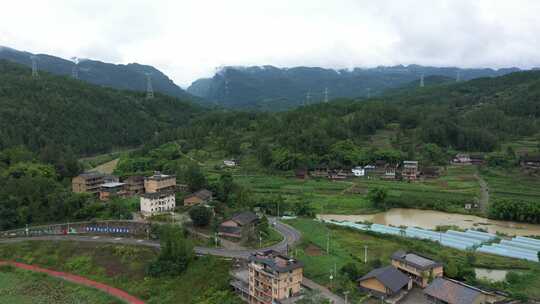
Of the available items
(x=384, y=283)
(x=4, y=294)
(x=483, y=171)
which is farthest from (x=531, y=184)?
(x=4, y=294)

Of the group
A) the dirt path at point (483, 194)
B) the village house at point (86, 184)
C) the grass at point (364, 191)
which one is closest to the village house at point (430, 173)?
the grass at point (364, 191)

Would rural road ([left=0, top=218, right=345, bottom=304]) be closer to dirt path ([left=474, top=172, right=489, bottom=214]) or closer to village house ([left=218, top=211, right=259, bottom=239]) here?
village house ([left=218, top=211, right=259, bottom=239])

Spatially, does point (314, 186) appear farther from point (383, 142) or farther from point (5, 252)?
point (5, 252)

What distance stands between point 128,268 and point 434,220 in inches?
1089

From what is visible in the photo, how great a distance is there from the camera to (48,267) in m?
30.9

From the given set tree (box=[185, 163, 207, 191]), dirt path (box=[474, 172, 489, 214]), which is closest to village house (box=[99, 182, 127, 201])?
tree (box=[185, 163, 207, 191])

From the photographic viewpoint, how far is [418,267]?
24047 mm

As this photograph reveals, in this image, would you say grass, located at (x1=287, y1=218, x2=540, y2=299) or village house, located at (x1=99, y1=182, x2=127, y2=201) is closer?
grass, located at (x1=287, y1=218, x2=540, y2=299)

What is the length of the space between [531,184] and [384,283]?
36.6m

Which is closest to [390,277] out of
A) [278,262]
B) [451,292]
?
[451,292]

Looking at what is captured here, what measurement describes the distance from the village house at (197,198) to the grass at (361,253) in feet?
30.2

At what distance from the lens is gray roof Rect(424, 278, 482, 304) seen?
20.6m

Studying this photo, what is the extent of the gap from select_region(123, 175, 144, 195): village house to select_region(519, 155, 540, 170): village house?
156 feet

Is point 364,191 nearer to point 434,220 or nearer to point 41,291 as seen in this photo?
point 434,220
